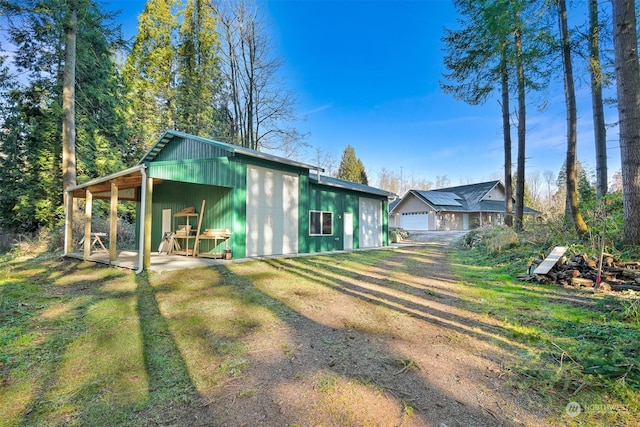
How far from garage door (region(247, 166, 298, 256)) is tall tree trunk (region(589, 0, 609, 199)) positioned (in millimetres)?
9568

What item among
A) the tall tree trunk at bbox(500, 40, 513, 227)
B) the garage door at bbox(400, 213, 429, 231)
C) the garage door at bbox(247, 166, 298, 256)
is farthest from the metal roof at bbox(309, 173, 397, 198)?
the garage door at bbox(400, 213, 429, 231)

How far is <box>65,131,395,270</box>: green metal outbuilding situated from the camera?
314 inches

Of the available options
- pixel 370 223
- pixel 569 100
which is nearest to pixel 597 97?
pixel 569 100

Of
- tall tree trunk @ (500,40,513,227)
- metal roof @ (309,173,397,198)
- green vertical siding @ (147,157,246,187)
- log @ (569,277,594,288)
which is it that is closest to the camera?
log @ (569,277,594,288)

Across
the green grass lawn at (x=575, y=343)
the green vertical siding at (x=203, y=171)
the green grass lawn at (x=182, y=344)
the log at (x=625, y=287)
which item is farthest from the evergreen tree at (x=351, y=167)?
the log at (x=625, y=287)

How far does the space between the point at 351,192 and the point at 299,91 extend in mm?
9771

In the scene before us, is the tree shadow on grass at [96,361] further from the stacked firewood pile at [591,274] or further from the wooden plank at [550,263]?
the stacked firewood pile at [591,274]

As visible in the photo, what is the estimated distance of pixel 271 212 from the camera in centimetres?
1009

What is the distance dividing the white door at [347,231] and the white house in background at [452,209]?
16146 mm

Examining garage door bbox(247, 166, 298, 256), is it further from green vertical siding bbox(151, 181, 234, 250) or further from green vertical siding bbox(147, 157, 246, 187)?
green vertical siding bbox(151, 181, 234, 250)

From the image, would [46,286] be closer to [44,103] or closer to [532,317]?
[532,317]

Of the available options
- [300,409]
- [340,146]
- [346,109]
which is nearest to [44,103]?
[346,109]

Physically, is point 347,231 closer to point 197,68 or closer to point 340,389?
point 340,389

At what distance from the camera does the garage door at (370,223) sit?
14.3 meters
